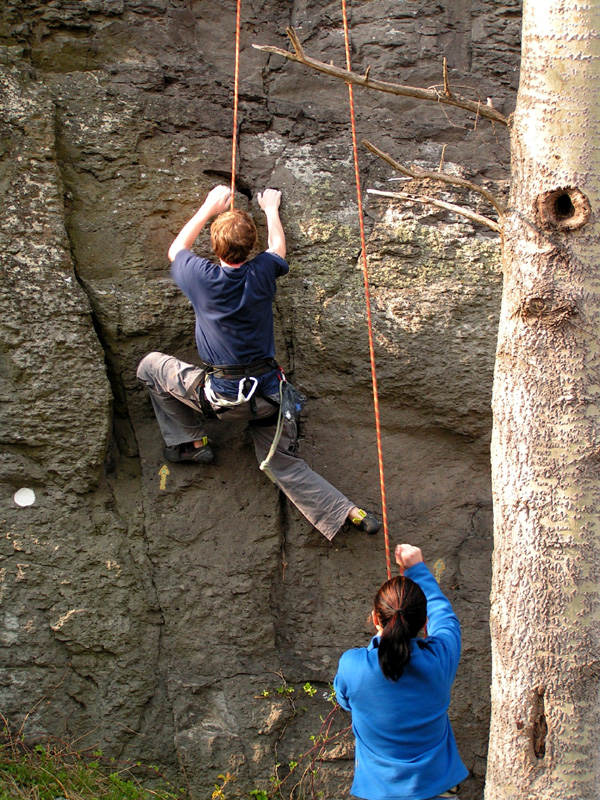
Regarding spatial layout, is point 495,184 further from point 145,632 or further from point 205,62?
point 145,632

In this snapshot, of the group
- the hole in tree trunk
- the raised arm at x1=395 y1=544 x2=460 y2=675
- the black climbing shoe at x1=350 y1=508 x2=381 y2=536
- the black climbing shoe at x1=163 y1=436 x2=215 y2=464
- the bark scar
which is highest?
the hole in tree trunk

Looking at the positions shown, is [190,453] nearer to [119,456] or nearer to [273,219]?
[119,456]

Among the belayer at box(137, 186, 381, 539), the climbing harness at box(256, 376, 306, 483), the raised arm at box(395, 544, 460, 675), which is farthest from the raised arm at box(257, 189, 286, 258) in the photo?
the raised arm at box(395, 544, 460, 675)

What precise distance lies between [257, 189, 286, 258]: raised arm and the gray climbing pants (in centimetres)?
74

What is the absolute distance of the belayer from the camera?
3.96m

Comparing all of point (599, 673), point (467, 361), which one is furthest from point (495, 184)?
point (599, 673)

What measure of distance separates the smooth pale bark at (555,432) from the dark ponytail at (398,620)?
1.33 ft

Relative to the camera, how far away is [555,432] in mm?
2969

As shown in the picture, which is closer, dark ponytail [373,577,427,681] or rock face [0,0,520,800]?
dark ponytail [373,577,427,681]

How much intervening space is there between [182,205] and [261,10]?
4.59 ft

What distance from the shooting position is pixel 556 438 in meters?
2.96

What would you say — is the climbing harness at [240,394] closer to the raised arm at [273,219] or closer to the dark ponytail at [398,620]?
the raised arm at [273,219]

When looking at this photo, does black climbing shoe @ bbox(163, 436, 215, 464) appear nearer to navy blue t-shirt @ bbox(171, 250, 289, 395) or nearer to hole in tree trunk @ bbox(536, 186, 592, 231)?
navy blue t-shirt @ bbox(171, 250, 289, 395)

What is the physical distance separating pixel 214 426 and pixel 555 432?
2.10 metres
